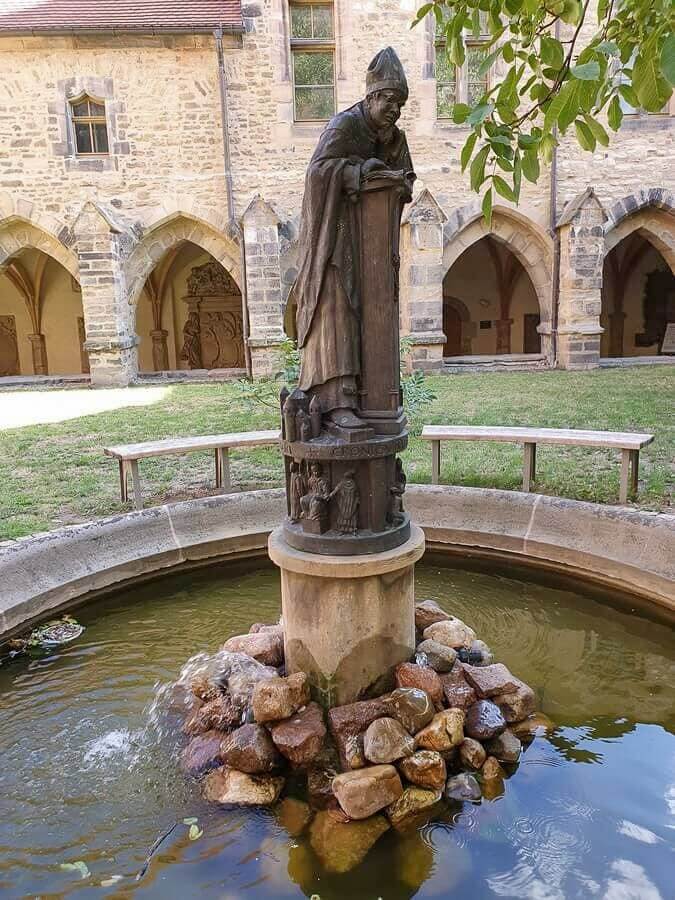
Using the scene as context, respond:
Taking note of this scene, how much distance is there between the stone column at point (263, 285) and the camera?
12.1m

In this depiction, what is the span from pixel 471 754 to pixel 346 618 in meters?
0.62

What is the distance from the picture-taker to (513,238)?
13273 millimetres

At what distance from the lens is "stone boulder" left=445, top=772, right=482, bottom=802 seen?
233 centimetres

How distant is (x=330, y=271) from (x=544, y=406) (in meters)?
6.64

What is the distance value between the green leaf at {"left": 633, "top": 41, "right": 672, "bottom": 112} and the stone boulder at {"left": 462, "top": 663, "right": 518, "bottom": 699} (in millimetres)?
1991

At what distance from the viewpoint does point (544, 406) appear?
8664mm

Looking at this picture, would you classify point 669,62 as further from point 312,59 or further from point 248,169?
point 312,59

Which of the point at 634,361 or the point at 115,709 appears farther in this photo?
the point at 634,361

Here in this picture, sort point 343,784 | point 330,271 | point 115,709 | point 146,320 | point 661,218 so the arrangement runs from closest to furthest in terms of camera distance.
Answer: point 343,784, point 330,271, point 115,709, point 661,218, point 146,320

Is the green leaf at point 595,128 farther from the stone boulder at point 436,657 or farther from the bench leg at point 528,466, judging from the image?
the bench leg at point 528,466

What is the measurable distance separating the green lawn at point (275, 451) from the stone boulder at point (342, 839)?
293 centimetres

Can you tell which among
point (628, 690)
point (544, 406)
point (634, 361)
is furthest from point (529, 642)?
point (634, 361)

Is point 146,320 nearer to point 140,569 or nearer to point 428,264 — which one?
point 428,264

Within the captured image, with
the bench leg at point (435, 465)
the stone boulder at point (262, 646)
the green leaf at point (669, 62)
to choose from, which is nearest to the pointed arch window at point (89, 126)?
the bench leg at point (435, 465)
